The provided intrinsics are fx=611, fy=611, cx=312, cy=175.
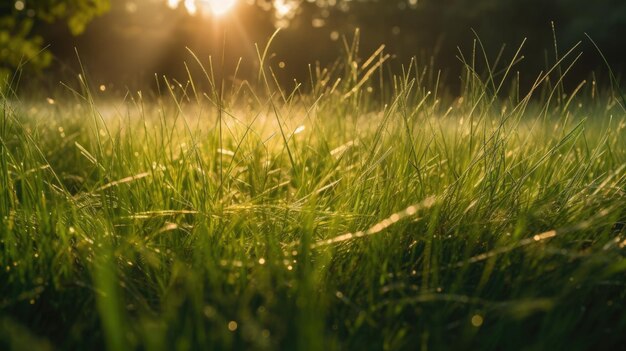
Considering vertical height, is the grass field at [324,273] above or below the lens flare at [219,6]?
below

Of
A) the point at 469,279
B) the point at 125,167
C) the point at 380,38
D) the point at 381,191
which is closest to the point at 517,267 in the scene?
the point at 469,279

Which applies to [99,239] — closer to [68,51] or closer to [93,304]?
[93,304]

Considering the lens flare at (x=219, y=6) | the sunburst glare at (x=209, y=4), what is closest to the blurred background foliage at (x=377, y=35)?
the sunburst glare at (x=209, y=4)

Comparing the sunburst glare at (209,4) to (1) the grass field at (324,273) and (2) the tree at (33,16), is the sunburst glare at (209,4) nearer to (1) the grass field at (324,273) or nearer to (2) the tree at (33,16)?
(1) the grass field at (324,273)

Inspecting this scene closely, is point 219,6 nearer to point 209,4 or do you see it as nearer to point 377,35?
point 209,4

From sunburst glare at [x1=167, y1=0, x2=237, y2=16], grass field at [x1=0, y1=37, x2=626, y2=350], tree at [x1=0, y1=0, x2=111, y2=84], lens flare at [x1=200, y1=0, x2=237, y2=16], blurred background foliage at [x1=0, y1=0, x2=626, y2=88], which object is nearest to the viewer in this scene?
grass field at [x1=0, y1=37, x2=626, y2=350]

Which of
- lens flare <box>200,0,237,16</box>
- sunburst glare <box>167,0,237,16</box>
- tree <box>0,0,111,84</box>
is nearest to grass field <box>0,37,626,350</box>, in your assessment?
sunburst glare <box>167,0,237,16</box>

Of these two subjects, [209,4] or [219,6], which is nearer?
[219,6]

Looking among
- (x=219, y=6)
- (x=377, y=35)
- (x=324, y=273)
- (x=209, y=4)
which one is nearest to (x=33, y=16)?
(x=209, y=4)

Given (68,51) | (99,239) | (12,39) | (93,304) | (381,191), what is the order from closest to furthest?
(93,304) < (99,239) < (381,191) < (12,39) < (68,51)

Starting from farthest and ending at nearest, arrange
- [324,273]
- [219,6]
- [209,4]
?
[209,4] → [219,6] → [324,273]

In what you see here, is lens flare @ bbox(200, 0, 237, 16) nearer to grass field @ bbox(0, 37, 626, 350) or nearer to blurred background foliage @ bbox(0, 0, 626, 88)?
grass field @ bbox(0, 37, 626, 350)
